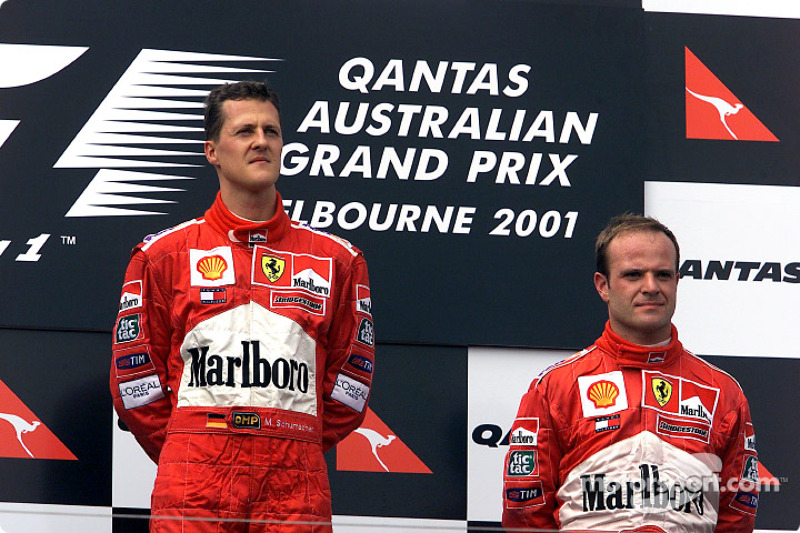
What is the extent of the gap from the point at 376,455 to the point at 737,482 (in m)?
1.14

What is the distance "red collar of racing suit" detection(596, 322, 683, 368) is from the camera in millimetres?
2564

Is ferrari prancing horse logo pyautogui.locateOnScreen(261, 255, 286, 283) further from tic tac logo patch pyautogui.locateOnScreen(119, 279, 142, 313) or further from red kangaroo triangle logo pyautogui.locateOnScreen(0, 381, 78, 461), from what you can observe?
red kangaroo triangle logo pyautogui.locateOnScreen(0, 381, 78, 461)

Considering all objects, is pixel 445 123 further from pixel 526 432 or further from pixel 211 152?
pixel 526 432

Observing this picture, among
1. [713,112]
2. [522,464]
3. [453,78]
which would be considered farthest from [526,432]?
[713,112]

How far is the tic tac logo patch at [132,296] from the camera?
2.55m

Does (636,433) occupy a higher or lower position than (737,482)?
higher

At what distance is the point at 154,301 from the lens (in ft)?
8.38

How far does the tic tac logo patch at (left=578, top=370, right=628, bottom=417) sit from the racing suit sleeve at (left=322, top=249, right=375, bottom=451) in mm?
490

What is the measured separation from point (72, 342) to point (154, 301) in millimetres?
827

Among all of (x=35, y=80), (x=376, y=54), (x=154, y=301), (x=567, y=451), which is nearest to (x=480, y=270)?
(x=376, y=54)

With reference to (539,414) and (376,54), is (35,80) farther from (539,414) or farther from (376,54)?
(539,414)

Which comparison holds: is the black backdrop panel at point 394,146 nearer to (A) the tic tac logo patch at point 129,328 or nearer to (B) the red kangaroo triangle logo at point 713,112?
(B) the red kangaroo triangle logo at point 713,112

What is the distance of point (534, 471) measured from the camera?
8.34 ft

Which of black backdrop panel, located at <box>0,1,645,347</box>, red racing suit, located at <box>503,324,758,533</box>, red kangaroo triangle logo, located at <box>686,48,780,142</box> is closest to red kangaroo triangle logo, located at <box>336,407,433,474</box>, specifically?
black backdrop panel, located at <box>0,1,645,347</box>
